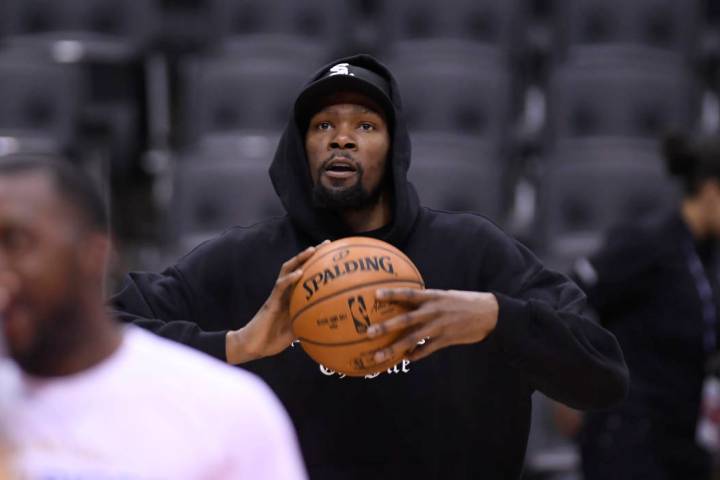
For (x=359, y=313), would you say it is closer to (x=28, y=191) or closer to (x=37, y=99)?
(x=28, y=191)

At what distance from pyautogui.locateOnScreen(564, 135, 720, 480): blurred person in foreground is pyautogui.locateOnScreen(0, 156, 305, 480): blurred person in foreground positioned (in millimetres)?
2853

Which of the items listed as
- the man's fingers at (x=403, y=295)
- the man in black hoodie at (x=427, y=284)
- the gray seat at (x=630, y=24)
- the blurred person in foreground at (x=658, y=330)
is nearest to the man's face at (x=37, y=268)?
the man's fingers at (x=403, y=295)

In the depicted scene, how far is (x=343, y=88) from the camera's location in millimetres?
3443

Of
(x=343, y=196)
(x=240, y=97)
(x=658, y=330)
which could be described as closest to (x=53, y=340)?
(x=343, y=196)

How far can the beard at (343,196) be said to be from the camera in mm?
3348

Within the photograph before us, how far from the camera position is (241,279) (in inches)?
136

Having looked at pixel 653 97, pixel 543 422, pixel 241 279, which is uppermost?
pixel 241 279

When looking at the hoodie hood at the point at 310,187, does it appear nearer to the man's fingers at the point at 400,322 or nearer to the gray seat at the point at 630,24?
the man's fingers at the point at 400,322

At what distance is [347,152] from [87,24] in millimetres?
5357

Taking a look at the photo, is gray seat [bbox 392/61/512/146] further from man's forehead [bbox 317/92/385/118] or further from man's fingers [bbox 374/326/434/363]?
man's fingers [bbox 374/326/434/363]

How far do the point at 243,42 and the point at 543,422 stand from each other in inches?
134

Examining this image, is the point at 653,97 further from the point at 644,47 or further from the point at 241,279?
the point at 241,279

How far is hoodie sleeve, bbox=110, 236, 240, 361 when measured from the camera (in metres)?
3.38

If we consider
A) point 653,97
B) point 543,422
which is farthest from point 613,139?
point 543,422
